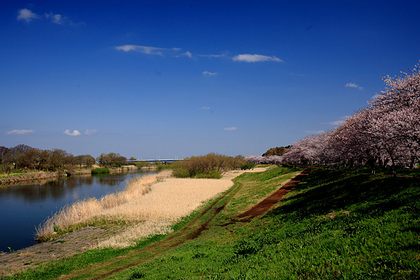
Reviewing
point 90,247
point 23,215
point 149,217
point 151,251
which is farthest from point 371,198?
point 23,215

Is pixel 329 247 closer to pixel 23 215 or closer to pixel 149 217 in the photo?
pixel 149 217

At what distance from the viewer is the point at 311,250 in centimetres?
922

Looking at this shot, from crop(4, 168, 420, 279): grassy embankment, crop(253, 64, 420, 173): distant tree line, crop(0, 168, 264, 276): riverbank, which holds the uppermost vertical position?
crop(253, 64, 420, 173): distant tree line

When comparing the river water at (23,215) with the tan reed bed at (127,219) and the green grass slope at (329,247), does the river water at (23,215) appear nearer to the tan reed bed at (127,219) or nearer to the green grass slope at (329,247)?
the tan reed bed at (127,219)

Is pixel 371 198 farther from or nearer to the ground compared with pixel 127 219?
farther from the ground

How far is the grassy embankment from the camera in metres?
7.40

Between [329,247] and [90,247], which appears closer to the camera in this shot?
[329,247]

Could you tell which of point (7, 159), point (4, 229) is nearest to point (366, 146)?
point (4, 229)

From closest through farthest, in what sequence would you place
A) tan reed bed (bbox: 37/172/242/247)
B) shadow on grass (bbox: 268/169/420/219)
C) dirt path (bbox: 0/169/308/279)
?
shadow on grass (bbox: 268/169/420/219), dirt path (bbox: 0/169/308/279), tan reed bed (bbox: 37/172/242/247)

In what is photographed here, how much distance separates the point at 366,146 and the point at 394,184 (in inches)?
537

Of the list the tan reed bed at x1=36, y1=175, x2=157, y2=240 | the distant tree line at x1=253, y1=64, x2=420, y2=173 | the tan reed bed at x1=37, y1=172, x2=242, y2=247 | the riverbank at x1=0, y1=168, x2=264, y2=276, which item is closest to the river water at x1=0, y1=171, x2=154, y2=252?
the tan reed bed at x1=36, y1=175, x2=157, y2=240

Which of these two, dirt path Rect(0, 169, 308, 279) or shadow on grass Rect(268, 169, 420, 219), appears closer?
shadow on grass Rect(268, 169, 420, 219)

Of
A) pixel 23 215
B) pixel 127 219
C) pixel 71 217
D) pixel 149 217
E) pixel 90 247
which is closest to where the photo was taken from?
pixel 90 247

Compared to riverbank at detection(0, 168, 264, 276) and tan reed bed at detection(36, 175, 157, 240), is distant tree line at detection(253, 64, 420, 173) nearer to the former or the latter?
riverbank at detection(0, 168, 264, 276)
